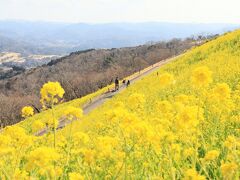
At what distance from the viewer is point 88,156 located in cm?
407

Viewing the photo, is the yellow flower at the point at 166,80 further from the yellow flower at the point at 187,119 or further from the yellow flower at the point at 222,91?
the yellow flower at the point at 187,119

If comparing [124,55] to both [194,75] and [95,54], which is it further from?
Answer: [194,75]

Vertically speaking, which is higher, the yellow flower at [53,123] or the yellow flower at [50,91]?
the yellow flower at [50,91]

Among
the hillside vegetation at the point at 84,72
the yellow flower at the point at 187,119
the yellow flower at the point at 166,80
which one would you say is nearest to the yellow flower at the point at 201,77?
the yellow flower at the point at 187,119

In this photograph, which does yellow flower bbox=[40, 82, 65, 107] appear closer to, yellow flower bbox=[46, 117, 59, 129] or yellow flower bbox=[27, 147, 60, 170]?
yellow flower bbox=[46, 117, 59, 129]

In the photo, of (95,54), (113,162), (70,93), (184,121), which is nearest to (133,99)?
(113,162)

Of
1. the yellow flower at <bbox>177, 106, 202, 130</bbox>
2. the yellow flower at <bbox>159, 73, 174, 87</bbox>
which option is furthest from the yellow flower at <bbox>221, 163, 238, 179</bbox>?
the yellow flower at <bbox>159, 73, 174, 87</bbox>

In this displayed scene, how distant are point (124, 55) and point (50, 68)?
97.4 feet

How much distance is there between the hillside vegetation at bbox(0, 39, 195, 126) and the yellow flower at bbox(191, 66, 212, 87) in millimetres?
93721

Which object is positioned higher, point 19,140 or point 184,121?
point 184,121

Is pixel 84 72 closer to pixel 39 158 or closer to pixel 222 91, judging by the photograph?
pixel 222 91

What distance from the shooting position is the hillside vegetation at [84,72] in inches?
4434

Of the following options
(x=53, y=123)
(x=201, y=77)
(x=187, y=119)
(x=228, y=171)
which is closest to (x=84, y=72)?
(x=53, y=123)

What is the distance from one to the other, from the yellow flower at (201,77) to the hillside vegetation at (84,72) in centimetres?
9372
